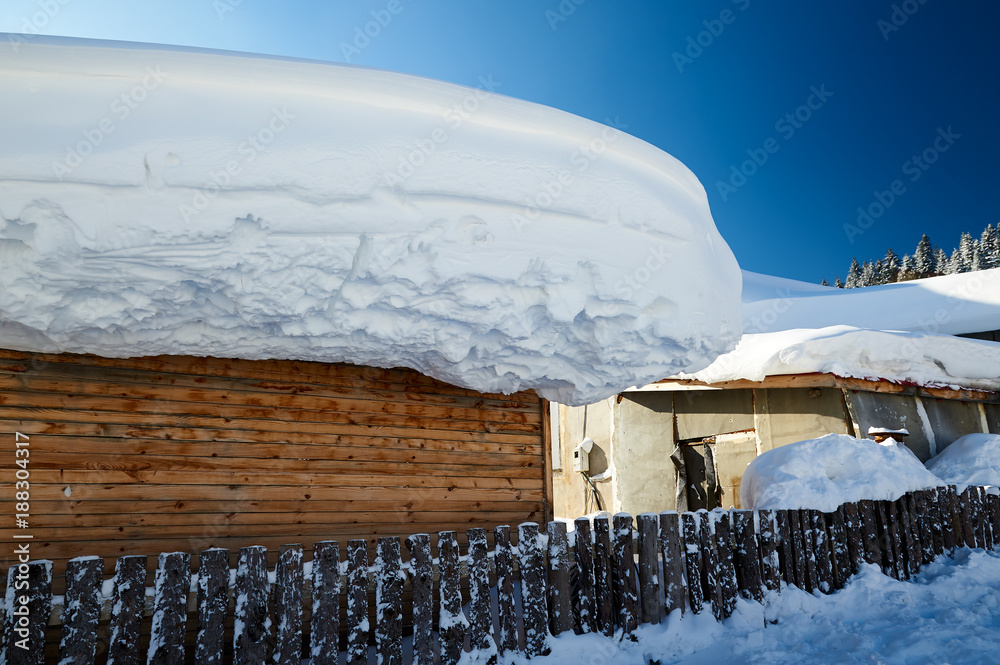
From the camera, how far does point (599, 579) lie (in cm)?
430

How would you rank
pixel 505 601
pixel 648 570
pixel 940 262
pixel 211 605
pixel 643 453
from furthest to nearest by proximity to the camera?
pixel 940 262 → pixel 643 453 → pixel 648 570 → pixel 505 601 → pixel 211 605

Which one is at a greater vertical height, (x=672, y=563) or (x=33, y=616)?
(x=33, y=616)

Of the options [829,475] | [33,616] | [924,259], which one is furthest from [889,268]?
[33,616]

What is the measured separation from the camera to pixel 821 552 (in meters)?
5.34

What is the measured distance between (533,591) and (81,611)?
8.46 feet

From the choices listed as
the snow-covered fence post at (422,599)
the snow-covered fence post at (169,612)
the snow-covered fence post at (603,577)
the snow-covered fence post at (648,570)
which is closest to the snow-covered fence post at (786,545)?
the snow-covered fence post at (648,570)

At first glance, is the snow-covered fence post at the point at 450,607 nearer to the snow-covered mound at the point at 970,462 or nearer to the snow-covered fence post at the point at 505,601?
the snow-covered fence post at the point at 505,601

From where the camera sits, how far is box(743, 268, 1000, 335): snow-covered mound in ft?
48.1

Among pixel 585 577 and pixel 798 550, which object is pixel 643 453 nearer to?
pixel 798 550

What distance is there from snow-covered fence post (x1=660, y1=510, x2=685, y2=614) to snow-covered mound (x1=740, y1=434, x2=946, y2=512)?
1599 millimetres

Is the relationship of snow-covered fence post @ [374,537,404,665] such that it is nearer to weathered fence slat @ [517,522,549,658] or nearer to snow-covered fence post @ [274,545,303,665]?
snow-covered fence post @ [274,545,303,665]

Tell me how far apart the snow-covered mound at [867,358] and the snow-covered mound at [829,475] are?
272 centimetres

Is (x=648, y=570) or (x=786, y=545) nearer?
(x=648, y=570)

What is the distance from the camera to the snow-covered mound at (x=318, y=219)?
333 centimetres
